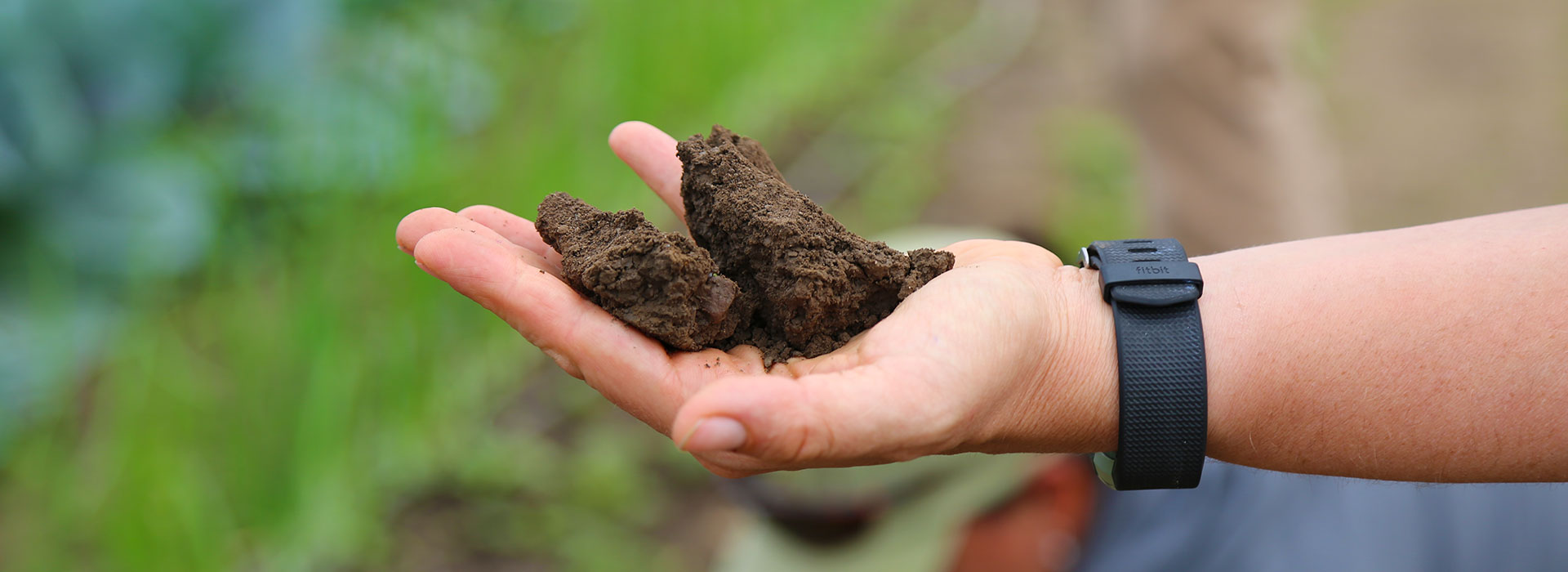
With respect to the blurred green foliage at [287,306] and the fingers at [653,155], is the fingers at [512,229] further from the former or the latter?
the blurred green foliage at [287,306]

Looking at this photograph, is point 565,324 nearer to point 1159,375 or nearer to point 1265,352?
point 1159,375

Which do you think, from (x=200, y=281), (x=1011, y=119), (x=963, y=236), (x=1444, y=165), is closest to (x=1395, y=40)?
(x=1444, y=165)

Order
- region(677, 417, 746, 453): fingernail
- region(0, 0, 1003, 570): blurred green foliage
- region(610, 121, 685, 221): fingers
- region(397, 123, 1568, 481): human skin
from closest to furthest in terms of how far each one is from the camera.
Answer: region(677, 417, 746, 453): fingernail, region(397, 123, 1568, 481): human skin, region(610, 121, 685, 221): fingers, region(0, 0, 1003, 570): blurred green foliage

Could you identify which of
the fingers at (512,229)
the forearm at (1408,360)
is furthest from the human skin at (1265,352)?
the fingers at (512,229)

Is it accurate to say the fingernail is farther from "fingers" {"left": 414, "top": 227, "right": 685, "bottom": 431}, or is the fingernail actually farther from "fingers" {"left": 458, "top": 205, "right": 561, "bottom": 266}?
"fingers" {"left": 458, "top": 205, "right": 561, "bottom": 266}

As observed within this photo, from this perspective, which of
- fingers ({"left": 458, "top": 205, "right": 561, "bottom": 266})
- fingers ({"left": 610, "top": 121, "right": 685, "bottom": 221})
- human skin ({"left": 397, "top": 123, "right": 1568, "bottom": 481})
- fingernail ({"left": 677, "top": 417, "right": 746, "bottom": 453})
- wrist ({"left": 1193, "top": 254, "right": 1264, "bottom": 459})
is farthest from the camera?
fingers ({"left": 610, "top": 121, "right": 685, "bottom": 221})

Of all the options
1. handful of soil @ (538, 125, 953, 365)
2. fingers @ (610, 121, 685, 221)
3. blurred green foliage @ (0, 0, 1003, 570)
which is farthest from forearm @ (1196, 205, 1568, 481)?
blurred green foliage @ (0, 0, 1003, 570)

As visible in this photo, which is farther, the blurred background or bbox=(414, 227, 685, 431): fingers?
the blurred background
